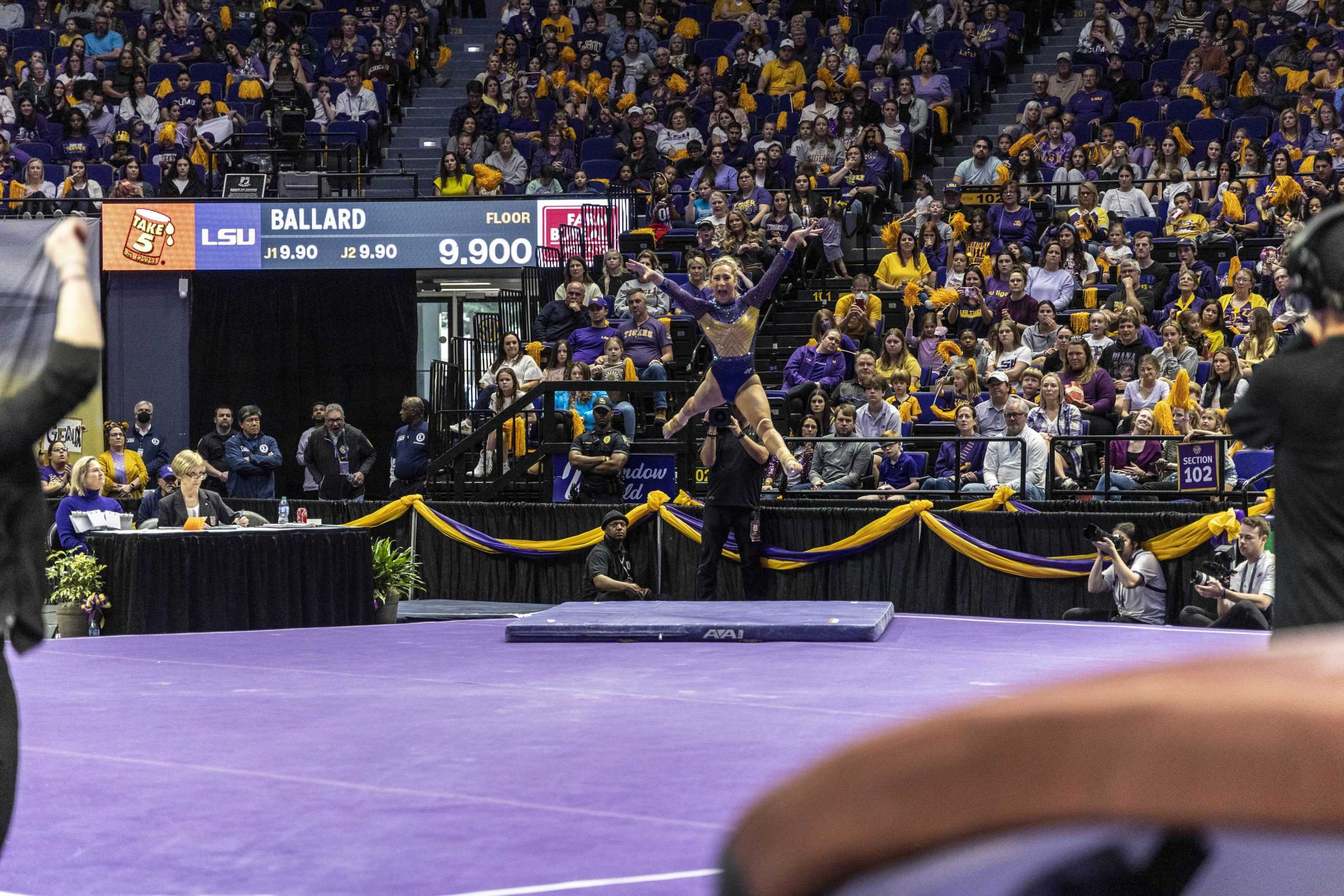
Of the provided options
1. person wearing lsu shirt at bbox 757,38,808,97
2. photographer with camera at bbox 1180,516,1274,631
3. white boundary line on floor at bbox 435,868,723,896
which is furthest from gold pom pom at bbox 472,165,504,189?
white boundary line on floor at bbox 435,868,723,896

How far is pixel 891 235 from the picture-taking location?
16922mm

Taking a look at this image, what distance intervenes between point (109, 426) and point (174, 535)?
17.0ft

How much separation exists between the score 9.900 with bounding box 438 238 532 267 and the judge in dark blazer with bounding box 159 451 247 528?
701cm

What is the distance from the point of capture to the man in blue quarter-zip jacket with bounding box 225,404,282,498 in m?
15.2

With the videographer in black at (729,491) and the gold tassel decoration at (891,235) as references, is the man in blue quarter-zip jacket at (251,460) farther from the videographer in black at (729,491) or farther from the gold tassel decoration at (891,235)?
the gold tassel decoration at (891,235)

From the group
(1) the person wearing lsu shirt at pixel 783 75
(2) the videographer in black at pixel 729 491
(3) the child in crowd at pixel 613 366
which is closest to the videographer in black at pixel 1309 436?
(2) the videographer in black at pixel 729 491

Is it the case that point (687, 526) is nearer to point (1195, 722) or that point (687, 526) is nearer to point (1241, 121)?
point (1241, 121)

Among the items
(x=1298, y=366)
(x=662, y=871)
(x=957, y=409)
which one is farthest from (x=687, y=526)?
(x=1298, y=366)

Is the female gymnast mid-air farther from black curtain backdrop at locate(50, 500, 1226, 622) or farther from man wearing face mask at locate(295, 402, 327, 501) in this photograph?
man wearing face mask at locate(295, 402, 327, 501)

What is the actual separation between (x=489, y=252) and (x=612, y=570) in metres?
7.21

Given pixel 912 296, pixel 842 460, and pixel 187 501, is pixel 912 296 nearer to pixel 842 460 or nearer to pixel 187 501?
pixel 842 460

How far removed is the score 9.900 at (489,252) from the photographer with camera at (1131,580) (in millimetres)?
9289

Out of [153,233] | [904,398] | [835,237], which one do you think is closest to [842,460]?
[904,398]

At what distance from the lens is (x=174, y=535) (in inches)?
432
